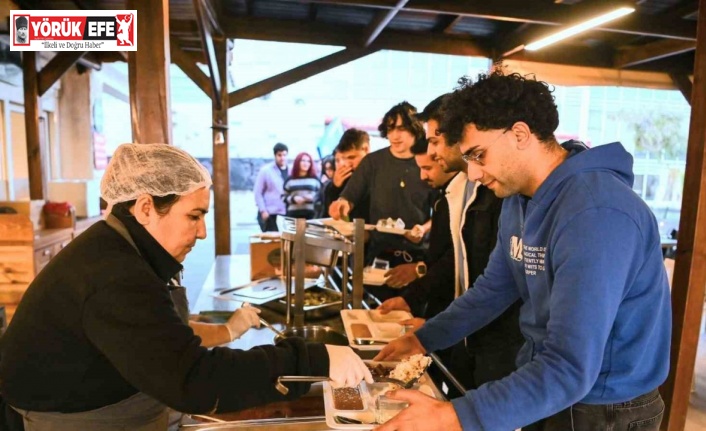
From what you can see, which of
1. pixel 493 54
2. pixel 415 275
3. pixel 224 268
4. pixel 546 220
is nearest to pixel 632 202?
pixel 546 220

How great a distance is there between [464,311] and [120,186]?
3.47 feet

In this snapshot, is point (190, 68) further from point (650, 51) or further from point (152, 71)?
point (650, 51)

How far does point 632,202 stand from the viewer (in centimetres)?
100

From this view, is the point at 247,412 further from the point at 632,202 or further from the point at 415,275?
the point at 415,275

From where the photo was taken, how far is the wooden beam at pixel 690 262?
97.0 inches

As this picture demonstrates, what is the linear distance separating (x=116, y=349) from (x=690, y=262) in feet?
8.99

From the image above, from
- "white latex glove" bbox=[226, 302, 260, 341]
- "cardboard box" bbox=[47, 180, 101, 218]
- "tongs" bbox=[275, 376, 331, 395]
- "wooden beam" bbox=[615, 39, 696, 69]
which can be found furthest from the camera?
"cardboard box" bbox=[47, 180, 101, 218]

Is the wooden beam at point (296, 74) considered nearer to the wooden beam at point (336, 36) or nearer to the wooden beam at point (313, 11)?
the wooden beam at point (336, 36)

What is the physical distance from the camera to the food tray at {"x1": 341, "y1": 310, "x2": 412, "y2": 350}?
177 cm

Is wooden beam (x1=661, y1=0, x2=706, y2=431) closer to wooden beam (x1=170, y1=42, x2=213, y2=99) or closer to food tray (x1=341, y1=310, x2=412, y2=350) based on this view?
food tray (x1=341, y1=310, x2=412, y2=350)

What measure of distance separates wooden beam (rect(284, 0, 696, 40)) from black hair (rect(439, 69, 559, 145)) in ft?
9.87

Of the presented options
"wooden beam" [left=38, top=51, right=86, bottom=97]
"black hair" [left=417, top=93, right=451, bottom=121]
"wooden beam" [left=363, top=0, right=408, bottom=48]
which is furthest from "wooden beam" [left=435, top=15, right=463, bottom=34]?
"wooden beam" [left=38, top=51, right=86, bottom=97]

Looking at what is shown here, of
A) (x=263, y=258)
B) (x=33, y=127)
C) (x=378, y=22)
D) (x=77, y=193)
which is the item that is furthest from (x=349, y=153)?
(x=33, y=127)

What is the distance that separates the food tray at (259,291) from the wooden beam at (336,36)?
10.1 ft
